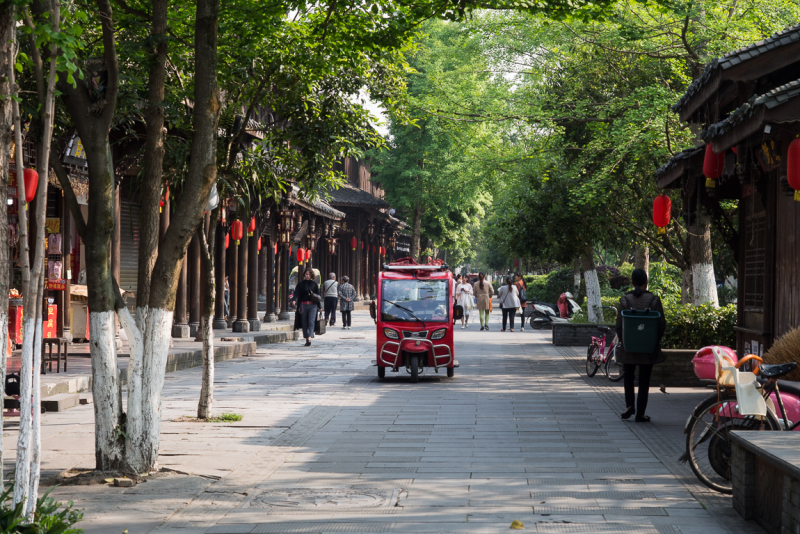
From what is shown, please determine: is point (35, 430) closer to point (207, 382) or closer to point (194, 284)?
point (207, 382)

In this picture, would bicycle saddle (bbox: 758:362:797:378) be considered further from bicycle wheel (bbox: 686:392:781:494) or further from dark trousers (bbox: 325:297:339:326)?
dark trousers (bbox: 325:297:339:326)

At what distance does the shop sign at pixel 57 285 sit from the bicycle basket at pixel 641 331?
11080 mm

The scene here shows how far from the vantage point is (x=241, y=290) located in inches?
1002

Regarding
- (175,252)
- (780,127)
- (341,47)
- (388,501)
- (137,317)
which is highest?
(341,47)

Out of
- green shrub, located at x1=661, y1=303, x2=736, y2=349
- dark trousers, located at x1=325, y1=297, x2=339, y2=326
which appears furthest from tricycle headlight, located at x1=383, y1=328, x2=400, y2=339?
dark trousers, located at x1=325, y1=297, x2=339, y2=326

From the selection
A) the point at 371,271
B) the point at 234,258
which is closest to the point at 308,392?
the point at 234,258

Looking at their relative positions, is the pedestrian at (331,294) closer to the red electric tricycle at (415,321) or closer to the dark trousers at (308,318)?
the dark trousers at (308,318)

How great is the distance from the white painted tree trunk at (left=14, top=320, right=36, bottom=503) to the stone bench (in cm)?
408

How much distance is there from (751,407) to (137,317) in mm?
4740

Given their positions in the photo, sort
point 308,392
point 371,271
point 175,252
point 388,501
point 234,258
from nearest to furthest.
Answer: point 388,501 → point 175,252 → point 308,392 → point 234,258 → point 371,271

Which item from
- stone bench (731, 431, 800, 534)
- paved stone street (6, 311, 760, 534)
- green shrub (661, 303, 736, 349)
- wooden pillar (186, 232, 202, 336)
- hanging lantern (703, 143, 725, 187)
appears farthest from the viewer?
wooden pillar (186, 232, 202, 336)

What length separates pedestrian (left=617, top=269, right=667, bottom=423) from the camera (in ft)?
33.3

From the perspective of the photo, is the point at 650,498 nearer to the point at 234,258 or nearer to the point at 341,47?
the point at 341,47

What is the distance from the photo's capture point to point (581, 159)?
18.7 m
